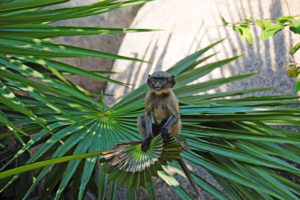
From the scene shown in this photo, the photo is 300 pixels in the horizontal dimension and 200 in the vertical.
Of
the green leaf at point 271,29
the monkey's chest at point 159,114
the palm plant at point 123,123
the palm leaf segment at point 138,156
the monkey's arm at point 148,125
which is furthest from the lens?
the green leaf at point 271,29

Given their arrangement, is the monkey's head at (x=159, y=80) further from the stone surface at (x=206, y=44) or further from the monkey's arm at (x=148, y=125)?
the stone surface at (x=206, y=44)

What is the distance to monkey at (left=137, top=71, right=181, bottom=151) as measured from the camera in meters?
1.52

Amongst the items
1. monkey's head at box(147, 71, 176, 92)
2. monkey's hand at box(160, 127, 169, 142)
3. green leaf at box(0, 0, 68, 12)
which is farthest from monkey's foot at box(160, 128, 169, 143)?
green leaf at box(0, 0, 68, 12)

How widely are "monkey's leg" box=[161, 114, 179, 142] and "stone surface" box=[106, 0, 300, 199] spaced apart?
1916 millimetres

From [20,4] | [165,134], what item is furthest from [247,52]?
[165,134]

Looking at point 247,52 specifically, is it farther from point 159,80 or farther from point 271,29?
point 159,80

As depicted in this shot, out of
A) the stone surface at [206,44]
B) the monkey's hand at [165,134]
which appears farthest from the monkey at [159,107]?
the stone surface at [206,44]

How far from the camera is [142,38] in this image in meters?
4.46

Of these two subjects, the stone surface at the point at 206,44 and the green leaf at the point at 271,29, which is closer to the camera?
the green leaf at the point at 271,29

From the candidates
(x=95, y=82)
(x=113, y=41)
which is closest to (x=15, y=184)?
(x=95, y=82)

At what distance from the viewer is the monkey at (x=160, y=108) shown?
1514mm

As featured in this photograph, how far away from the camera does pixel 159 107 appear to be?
1.62 metres

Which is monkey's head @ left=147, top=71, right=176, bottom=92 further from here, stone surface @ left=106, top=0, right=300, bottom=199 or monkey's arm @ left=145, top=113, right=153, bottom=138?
stone surface @ left=106, top=0, right=300, bottom=199

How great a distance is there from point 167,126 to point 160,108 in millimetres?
187
